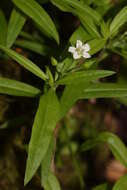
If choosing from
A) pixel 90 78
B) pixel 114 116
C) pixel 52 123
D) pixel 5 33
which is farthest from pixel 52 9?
pixel 114 116

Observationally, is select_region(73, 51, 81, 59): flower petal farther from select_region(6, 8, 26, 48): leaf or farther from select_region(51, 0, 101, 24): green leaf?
select_region(6, 8, 26, 48): leaf

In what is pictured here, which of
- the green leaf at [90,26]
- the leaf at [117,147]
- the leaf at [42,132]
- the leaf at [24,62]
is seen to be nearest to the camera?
the leaf at [42,132]

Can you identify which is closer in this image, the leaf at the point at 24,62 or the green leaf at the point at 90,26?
the leaf at the point at 24,62

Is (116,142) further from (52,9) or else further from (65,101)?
(52,9)

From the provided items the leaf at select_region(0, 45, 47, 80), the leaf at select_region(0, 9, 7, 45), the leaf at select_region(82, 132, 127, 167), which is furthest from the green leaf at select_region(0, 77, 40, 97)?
the leaf at select_region(82, 132, 127, 167)

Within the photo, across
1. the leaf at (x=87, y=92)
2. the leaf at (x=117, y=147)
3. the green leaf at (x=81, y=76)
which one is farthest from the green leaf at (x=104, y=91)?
the leaf at (x=117, y=147)

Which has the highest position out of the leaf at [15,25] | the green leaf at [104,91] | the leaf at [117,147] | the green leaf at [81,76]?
the leaf at [15,25]

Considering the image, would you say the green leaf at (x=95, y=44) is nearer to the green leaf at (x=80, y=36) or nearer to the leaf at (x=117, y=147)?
the green leaf at (x=80, y=36)
